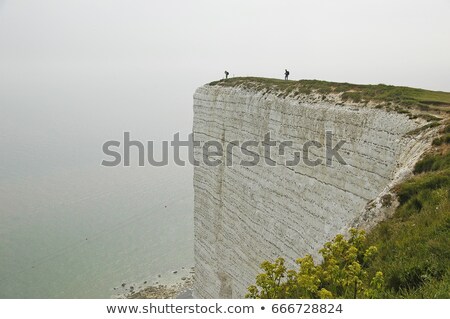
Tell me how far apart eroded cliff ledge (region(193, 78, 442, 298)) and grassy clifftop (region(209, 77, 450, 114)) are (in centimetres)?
10

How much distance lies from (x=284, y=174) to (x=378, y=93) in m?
4.71

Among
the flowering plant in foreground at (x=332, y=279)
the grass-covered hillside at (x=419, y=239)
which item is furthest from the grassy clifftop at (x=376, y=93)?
the flowering plant in foreground at (x=332, y=279)

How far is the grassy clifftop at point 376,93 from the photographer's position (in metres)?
12.7

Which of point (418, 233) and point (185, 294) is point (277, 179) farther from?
point (185, 294)

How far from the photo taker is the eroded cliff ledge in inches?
489

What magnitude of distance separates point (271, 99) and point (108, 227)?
2435 centimetres

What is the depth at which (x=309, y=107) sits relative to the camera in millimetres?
15711

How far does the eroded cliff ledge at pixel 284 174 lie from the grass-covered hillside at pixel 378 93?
0.31 ft
